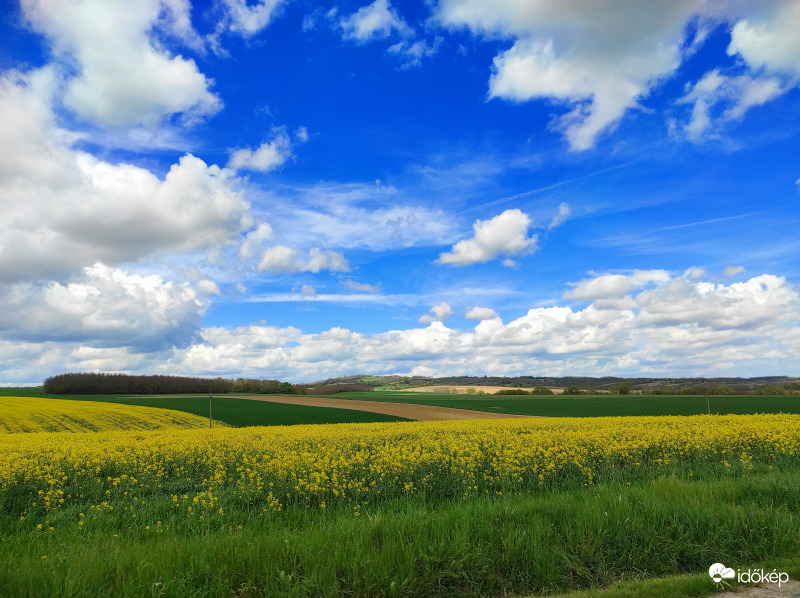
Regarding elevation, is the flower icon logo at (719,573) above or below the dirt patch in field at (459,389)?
above

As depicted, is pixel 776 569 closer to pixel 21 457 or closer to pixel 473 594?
pixel 473 594

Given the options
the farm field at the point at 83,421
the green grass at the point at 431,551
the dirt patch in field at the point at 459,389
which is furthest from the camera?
the dirt patch in field at the point at 459,389

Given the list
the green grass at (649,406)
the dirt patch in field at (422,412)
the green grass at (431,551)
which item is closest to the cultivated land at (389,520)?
the green grass at (431,551)

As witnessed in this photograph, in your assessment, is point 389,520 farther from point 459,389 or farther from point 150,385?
point 459,389

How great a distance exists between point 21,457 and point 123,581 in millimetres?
9388

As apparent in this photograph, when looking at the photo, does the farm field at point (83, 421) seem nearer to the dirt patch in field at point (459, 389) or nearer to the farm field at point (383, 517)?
the farm field at point (383, 517)

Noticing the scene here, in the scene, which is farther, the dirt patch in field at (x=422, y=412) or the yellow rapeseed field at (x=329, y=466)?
the dirt patch in field at (x=422, y=412)

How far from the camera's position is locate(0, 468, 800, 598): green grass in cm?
524

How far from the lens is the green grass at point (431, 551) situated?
5242mm

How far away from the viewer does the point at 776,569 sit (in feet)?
19.8

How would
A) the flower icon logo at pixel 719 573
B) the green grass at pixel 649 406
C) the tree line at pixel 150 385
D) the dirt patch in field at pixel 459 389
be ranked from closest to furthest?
the flower icon logo at pixel 719 573 → the green grass at pixel 649 406 → the tree line at pixel 150 385 → the dirt patch in field at pixel 459 389

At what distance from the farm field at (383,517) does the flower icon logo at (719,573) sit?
0.38 m

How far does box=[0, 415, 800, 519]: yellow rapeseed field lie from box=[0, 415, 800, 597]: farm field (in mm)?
53

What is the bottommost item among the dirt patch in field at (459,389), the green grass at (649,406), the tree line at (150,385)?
the dirt patch in field at (459,389)
